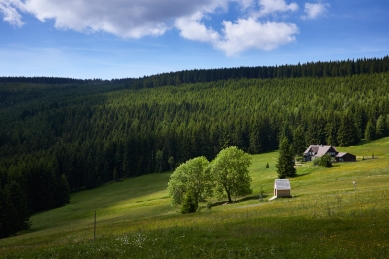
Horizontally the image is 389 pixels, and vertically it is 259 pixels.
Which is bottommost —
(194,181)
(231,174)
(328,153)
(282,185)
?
(328,153)

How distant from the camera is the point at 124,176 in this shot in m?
131

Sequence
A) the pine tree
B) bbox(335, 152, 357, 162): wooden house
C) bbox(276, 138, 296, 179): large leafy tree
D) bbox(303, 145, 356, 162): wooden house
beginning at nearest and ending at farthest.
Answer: bbox(276, 138, 296, 179): large leafy tree
bbox(335, 152, 357, 162): wooden house
bbox(303, 145, 356, 162): wooden house
the pine tree

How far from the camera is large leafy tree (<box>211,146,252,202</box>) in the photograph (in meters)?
62.0

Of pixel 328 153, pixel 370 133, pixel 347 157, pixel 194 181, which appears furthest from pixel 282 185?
pixel 370 133

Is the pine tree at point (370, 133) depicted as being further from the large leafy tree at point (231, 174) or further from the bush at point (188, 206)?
the bush at point (188, 206)

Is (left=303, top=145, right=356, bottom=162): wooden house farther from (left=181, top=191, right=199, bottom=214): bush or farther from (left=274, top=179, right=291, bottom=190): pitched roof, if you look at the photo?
(left=181, top=191, right=199, bottom=214): bush

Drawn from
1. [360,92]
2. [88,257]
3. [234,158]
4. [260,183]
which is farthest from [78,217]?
[360,92]

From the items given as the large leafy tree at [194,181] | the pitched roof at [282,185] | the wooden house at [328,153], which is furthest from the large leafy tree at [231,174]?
the wooden house at [328,153]

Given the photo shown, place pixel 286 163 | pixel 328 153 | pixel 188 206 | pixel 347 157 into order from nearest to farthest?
pixel 188 206, pixel 286 163, pixel 347 157, pixel 328 153

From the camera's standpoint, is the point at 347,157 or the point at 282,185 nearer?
the point at 282,185

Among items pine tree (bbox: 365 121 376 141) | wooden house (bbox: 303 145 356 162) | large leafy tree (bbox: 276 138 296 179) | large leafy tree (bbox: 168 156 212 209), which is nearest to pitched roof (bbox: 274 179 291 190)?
large leafy tree (bbox: 168 156 212 209)

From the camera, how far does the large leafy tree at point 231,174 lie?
62.0m

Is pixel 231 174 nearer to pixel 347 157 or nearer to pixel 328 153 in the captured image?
pixel 347 157

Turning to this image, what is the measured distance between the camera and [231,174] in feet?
202
